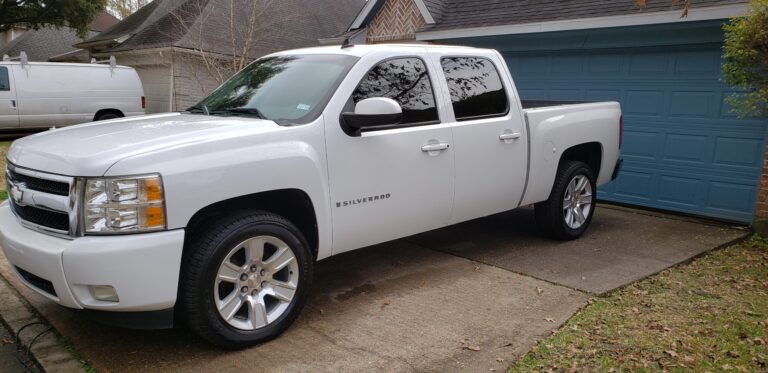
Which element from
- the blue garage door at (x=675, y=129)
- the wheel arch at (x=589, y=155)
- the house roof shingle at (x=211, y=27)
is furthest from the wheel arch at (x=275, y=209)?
the house roof shingle at (x=211, y=27)

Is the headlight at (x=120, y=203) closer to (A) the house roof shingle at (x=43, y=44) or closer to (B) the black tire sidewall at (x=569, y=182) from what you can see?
(B) the black tire sidewall at (x=569, y=182)

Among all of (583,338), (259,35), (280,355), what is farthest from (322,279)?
(259,35)

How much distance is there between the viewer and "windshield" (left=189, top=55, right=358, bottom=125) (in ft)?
13.6

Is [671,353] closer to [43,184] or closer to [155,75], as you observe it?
[43,184]

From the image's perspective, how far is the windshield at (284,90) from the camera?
163 inches

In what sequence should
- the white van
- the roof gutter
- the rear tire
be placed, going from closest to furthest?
the rear tire → the white van → the roof gutter

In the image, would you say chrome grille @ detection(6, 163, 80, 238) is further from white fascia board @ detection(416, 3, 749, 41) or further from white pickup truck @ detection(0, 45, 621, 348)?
white fascia board @ detection(416, 3, 749, 41)

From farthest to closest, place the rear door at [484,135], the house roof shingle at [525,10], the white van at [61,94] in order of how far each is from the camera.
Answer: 1. the white van at [61,94]
2. the house roof shingle at [525,10]
3. the rear door at [484,135]

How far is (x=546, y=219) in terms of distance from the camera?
6.12 m

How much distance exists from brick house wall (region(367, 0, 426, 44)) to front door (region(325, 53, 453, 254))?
28.1 ft

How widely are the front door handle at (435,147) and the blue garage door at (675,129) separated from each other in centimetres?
445

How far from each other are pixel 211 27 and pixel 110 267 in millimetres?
17630

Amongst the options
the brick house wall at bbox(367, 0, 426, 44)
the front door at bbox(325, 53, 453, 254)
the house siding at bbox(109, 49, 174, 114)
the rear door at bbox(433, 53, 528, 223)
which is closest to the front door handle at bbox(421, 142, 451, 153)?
the front door at bbox(325, 53, 453, 254)

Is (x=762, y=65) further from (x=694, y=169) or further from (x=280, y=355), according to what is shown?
(x=280, y=355)
